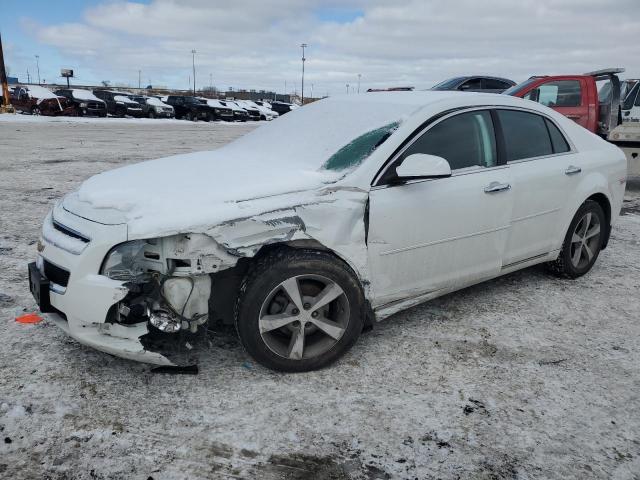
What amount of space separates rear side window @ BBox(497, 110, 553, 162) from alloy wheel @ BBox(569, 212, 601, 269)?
29.2 inches

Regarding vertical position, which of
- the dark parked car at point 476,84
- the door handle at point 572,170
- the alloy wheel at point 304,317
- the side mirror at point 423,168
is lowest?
the alloy wheel at point 304,317

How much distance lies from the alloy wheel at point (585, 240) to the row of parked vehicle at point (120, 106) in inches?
1164

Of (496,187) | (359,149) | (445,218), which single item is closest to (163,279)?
(359,149)

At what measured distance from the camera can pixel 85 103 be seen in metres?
29.4

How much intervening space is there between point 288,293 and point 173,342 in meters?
0.65

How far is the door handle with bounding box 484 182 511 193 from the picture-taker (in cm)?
349

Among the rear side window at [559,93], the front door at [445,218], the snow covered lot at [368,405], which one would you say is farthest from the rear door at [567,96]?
the front door at [445,218]

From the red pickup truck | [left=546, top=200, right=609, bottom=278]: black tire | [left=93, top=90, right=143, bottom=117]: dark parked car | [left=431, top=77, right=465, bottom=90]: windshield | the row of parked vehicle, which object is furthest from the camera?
[left=93, top=90, right=143, bottom=117]: dark parked car

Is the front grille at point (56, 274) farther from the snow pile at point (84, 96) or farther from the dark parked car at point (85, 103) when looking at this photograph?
the snow pile at point (84, 96)

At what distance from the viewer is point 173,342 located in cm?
278

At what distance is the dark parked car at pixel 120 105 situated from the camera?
3177cm

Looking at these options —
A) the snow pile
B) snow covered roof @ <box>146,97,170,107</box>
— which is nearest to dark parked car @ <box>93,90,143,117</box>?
snow covered roof @ <box>146,97,170,107</box>

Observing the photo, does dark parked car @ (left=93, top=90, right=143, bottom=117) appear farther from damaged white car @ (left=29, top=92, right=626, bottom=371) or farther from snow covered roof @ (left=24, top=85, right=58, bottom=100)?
damaged white car @ (left=29, top=92, right=626, bottom=371)

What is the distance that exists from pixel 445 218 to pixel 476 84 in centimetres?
1123
